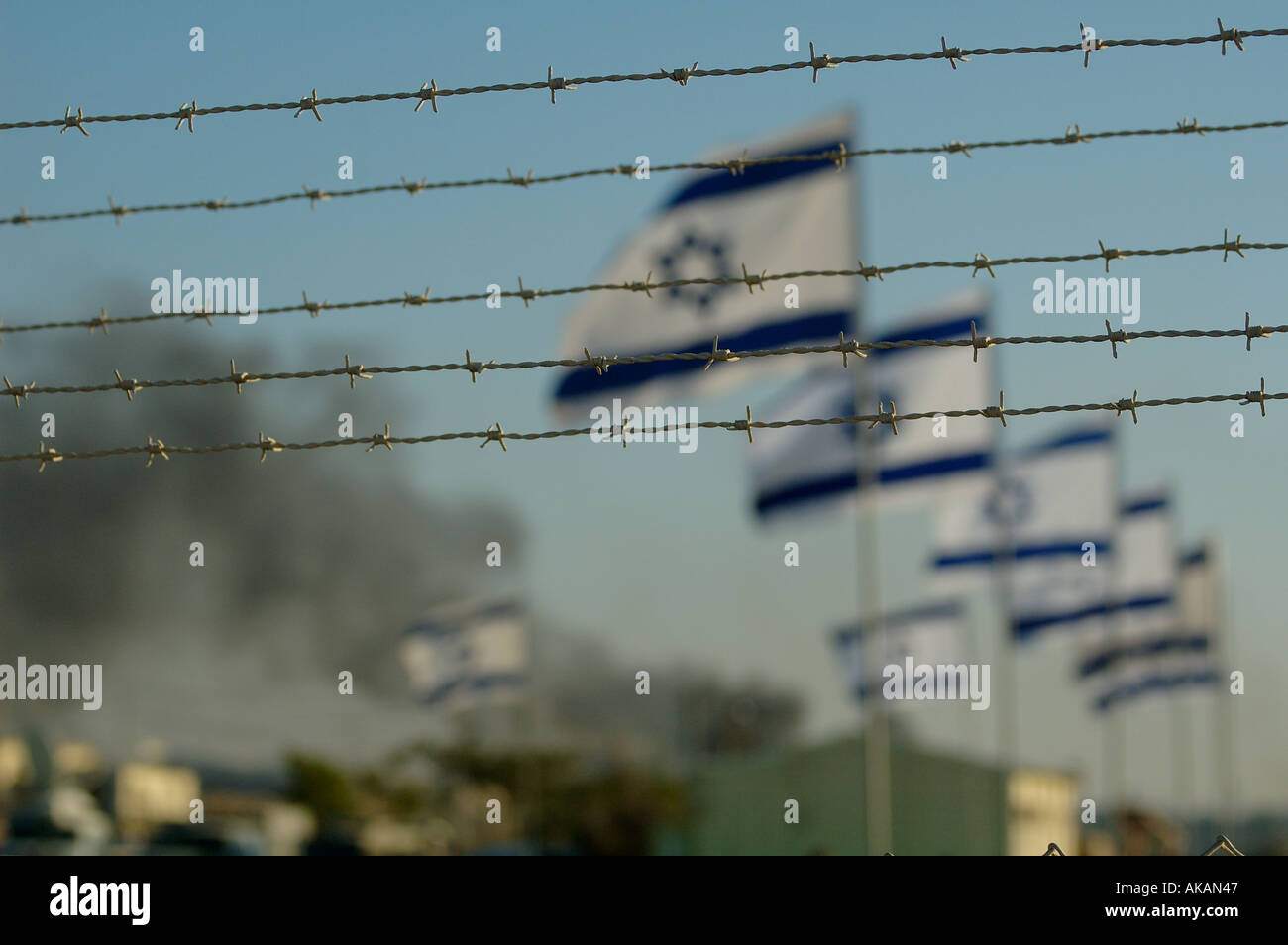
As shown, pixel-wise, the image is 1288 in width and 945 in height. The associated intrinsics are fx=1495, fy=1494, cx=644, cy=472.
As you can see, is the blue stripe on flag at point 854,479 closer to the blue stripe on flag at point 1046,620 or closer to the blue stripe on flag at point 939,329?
the blue stripe on flag at point 939,329

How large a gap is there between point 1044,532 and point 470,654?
41.6 ft

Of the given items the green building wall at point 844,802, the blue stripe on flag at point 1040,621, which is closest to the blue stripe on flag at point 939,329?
the blue stripe on flag at point 1040,621

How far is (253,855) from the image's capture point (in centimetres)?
499

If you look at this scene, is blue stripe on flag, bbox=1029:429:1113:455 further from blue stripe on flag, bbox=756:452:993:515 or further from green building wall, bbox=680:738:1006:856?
green building wall, bbox=680:738:1006:856

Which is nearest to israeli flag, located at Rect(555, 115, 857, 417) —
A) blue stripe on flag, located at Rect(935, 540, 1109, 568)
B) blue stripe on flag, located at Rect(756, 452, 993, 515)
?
blue stripe on flag, located at Rect(756, 452, 993, 515)

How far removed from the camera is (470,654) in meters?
28.5

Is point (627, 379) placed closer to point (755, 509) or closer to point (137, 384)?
point (755, 509)

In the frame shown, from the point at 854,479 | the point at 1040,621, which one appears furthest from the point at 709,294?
the point at 1040,621

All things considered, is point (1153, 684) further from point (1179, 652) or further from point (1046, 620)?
point (1046, 620)

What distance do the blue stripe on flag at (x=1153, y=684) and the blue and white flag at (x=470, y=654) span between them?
11.1m

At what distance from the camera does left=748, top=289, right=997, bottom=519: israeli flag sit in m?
14.8

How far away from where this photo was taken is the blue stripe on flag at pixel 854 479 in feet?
48.8

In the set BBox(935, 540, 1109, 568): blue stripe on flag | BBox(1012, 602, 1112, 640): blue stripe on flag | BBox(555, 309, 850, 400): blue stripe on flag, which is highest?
BBox(555, 309, 850, 400): blue stripe on flag

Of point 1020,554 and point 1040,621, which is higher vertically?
point 1020,554
